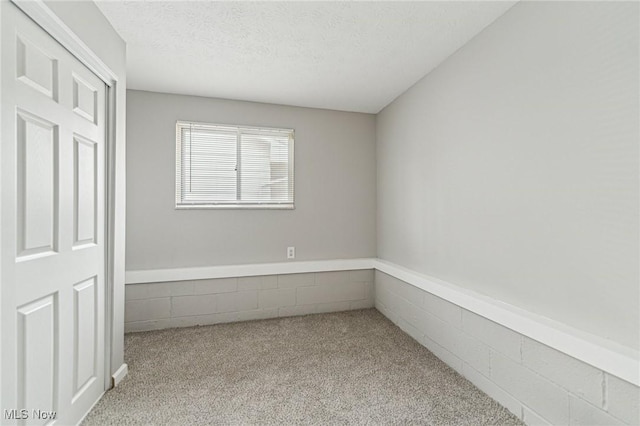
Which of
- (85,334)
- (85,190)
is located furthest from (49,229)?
(85,334)

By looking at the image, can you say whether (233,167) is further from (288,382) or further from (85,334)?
(288,382)

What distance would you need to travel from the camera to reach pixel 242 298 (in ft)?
10.5

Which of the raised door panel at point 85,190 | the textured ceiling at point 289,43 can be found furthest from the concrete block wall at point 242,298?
the textured ceiling at point 289,43

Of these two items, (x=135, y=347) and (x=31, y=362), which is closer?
(x=31, y=362)

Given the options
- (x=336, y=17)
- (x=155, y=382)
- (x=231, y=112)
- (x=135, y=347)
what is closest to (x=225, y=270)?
(x=135, y=347)

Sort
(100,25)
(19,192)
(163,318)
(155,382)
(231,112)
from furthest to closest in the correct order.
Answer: (231,112), (163,318), (155,382), (100,25), (19,192)

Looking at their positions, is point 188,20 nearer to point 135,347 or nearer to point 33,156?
point 33,156

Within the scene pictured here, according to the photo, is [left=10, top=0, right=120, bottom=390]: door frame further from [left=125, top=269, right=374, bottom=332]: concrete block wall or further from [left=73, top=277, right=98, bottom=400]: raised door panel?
[left=125, top=269, right=374, bottom=332]: concrete block wall

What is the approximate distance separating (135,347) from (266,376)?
127 cm

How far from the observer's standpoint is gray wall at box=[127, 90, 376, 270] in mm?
2963

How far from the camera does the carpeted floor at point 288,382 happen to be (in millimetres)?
1710

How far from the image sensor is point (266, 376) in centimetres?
212

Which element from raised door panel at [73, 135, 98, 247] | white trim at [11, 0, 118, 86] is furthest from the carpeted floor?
white trim at [11, 0, 118, 86]

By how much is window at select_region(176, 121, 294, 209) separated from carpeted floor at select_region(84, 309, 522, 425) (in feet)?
4.36
